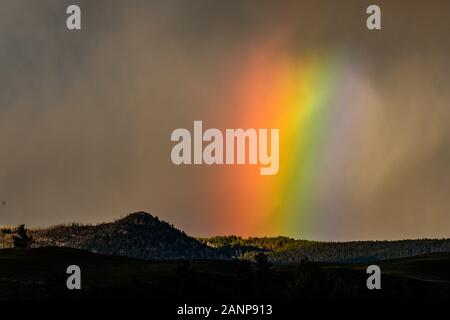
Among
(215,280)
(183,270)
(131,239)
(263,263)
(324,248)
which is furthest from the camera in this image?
(131,239)

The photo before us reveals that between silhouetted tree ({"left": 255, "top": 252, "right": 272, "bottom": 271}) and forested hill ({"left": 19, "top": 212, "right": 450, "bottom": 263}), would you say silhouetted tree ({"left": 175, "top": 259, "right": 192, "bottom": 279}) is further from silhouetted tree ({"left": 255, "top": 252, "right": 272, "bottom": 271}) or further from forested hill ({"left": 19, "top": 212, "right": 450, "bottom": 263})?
silhouetted tree ({"left": 255, "top": 252, "right": 272, "bottom": 271})

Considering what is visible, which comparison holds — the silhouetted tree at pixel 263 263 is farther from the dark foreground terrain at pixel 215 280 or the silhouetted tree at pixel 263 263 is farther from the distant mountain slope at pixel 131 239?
the distant mountain slope at pixel 131 239

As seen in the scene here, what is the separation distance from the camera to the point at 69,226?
45.3 m

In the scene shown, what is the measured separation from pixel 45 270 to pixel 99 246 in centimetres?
620

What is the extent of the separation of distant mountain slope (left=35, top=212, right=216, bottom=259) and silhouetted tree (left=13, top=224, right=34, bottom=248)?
0.46m

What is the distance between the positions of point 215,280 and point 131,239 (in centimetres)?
1024

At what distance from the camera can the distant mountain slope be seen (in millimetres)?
45981

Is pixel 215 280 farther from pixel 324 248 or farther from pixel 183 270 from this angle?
pixel 324 248

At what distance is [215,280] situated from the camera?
41.5m

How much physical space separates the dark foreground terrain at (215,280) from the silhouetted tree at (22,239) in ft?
5.16

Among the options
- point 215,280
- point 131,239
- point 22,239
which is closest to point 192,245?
point 131,239

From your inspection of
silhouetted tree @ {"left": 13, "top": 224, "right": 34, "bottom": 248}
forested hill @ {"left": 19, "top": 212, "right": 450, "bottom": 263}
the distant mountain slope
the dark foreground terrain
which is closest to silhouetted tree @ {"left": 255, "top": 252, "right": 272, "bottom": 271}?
the dark foreground terrain

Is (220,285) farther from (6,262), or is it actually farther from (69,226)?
(6,262)

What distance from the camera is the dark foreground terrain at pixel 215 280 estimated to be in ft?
128
